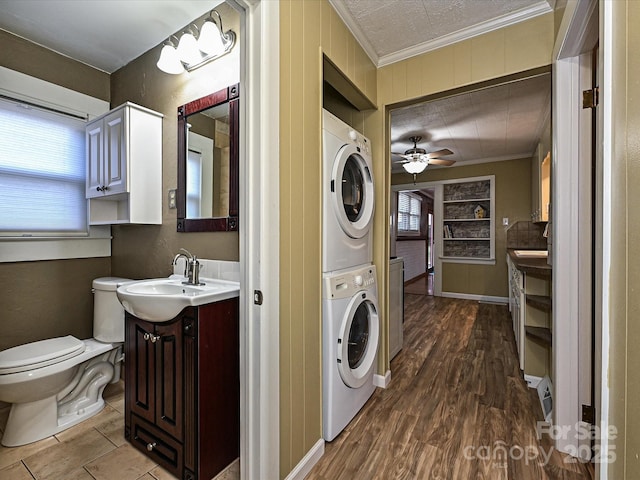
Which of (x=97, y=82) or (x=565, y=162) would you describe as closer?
(x=565, y=162)

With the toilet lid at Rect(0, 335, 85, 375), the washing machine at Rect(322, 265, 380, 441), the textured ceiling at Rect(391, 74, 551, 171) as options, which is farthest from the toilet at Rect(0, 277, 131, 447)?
the textured ceiling at Rect(391, 74, 551, 171)

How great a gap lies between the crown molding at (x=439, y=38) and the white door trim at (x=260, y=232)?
725 mm

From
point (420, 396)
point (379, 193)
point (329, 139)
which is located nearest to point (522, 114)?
point (379, 193)

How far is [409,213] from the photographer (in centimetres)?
785

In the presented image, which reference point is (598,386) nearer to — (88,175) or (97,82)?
(88,175)

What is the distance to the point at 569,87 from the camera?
150 cm


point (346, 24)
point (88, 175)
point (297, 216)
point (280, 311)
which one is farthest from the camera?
point (88, 175)

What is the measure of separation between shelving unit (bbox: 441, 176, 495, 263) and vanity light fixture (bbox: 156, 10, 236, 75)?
185 inches

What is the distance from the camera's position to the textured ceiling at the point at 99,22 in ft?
6.06

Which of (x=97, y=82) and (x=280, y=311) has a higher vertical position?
(x=97, y=82)

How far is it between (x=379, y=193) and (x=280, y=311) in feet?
4.30

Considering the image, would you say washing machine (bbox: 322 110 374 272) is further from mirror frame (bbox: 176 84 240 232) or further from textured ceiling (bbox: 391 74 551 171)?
textured ceiling (bbox: 391 74 551 171)

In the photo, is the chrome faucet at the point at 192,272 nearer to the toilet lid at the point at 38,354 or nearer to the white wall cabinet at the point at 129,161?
the white wall cabinet at the point at 129,161

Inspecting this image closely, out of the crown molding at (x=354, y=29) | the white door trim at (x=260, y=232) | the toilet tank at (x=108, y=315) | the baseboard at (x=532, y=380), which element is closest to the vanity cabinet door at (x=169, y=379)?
the white door trim at (x=260, y=232)
